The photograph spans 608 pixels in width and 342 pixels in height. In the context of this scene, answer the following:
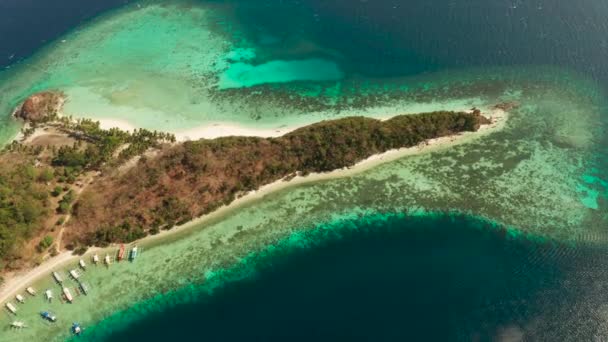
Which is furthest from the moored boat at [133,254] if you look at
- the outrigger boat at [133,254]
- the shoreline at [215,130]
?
the shoreline at [215,130]

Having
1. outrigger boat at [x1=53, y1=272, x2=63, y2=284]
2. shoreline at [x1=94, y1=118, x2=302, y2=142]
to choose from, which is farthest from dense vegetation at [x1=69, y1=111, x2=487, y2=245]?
outrigger boat at [x1=53, y1=272, x2=63, y2=284]

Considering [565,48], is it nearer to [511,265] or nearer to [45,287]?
[511,265]

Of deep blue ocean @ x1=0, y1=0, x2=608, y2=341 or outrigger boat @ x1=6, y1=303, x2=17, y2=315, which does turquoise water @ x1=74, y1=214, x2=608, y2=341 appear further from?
outrigger boat @ x1=6, y1=303, x2=17, y2=315

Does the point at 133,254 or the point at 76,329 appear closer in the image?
the point at 76,329

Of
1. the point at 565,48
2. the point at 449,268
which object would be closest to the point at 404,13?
the point at 565,48

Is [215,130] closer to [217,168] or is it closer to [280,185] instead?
[217,168]

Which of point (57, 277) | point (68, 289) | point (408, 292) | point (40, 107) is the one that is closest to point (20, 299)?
point (57, 277)

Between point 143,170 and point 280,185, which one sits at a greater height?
point 143,170

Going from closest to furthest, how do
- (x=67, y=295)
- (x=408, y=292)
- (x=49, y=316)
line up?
(x=49, y=316)
(x=408, y=292)
(x=67, y=295)
